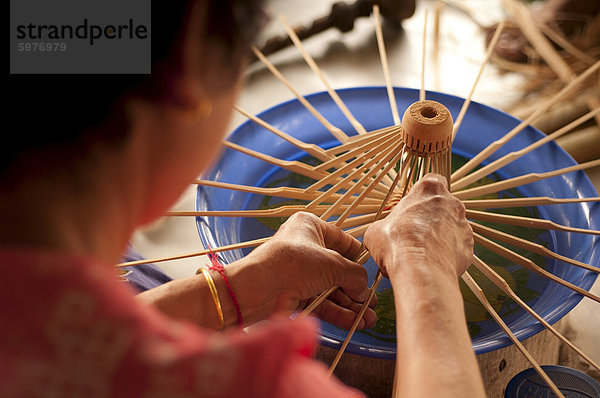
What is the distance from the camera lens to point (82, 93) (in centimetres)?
52

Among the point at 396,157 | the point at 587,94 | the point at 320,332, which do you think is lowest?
the point at 320,332

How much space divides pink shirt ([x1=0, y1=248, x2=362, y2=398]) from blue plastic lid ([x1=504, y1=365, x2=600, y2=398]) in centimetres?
78

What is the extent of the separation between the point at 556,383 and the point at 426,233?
42 centimetres

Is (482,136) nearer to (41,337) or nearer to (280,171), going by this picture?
(280,171)

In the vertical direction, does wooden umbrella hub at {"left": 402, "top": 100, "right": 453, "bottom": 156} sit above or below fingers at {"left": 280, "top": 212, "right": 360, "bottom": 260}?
above

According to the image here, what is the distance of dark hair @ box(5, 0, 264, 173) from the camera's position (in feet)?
1.69

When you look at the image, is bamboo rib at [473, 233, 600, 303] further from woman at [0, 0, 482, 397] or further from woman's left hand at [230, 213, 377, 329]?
woman at [0, 0, 482, 397]

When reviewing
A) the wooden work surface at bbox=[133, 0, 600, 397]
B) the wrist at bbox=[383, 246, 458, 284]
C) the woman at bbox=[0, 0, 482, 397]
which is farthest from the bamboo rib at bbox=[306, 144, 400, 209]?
the wooden work surface at bbox=[133, 0, 600, 397]

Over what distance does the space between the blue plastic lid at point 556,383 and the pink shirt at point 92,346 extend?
0.78 m

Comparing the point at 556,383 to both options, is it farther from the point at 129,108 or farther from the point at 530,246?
the point at 129,108

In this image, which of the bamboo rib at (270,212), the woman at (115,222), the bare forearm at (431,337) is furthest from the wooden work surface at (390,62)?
the woman at (115,222)

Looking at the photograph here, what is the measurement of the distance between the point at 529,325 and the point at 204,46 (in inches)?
36.2

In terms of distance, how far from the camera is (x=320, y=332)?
1232 millimetres

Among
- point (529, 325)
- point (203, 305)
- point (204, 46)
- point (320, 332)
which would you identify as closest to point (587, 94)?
point (529, 325)
